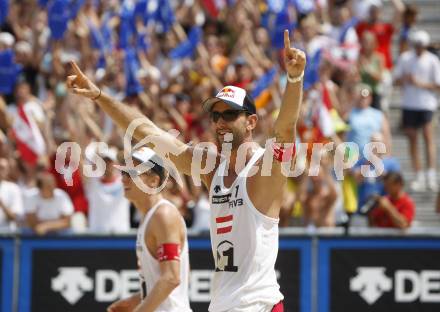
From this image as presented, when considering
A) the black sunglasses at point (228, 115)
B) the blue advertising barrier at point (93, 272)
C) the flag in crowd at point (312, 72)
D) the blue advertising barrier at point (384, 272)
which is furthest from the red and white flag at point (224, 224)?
the flag in crowd at point (312, 72)

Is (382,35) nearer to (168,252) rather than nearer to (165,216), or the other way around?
(165,216)

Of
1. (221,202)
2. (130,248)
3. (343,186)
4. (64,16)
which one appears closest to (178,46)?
(64,16)

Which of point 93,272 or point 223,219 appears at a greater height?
point 223,219

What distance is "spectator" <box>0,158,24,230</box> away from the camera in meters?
11.5

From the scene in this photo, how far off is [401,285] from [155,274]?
435cm

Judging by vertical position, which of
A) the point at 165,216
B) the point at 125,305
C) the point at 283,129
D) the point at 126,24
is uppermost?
the point at 126,24

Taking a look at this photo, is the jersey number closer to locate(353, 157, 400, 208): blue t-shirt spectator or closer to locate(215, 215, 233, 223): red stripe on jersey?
locate(215, 215, 233, 223): red stripe on jersey

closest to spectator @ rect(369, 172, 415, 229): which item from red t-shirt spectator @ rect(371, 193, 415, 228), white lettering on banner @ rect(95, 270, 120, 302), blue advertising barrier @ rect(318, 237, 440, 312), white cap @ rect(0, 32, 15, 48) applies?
red t-shirt spectator @ rect(371, 193, 415, 228)

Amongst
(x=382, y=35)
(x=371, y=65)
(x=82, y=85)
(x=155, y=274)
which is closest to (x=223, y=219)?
(x=155, y=274)

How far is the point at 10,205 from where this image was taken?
11547 mm

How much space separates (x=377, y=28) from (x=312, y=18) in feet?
3.35

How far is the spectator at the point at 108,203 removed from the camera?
1122 centimetres

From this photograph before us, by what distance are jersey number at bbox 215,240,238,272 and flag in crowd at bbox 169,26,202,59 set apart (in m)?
9.17

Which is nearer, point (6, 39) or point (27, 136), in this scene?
point (27, 136)
